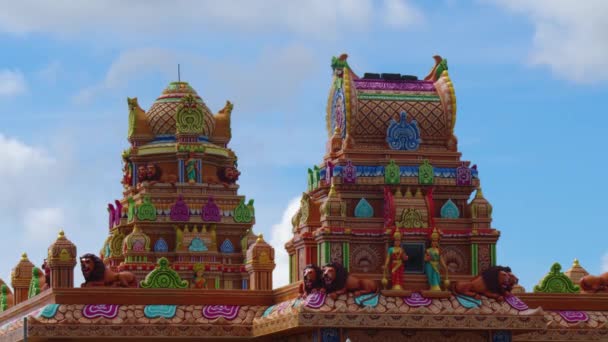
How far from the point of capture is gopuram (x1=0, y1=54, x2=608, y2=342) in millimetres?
55719

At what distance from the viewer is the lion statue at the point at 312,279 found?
5528 centimetres

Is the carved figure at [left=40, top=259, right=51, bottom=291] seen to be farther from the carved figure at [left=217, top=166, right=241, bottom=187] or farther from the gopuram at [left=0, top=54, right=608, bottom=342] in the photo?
the carved figure at [left=217, top=166, right=241, bottom=187]

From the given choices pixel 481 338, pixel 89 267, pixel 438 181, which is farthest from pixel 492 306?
pixel 89 267

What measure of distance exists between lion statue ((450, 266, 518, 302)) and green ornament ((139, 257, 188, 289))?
8.23m

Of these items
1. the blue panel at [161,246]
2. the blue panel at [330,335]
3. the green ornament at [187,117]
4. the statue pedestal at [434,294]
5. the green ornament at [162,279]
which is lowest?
the blue panel at [330,335]

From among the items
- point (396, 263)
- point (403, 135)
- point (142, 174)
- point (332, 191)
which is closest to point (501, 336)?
point (396, 263)

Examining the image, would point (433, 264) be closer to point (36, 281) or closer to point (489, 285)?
point (489, 285)

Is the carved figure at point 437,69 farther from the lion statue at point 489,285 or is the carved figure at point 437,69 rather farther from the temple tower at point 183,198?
the temple tower at point 183,198

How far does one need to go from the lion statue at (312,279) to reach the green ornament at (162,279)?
197 inches

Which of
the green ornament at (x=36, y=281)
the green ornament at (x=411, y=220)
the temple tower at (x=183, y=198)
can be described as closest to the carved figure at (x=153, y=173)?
the temple tower at (x=183, y=198)

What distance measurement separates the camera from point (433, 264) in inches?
2234

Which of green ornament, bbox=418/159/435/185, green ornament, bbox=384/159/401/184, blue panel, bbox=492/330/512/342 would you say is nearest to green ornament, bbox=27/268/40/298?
green ornament, bbox=384/159/401/184

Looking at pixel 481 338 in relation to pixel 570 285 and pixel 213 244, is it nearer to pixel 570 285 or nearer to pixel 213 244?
pixel 570 285

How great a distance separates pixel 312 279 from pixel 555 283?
9.29 metres
